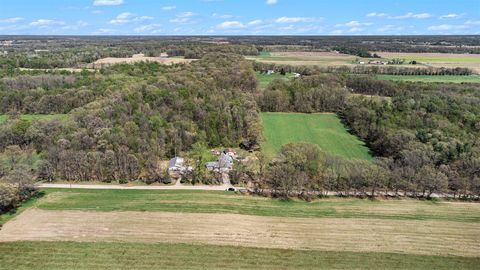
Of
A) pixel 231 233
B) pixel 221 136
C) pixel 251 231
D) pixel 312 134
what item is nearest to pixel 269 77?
pixel 312 134

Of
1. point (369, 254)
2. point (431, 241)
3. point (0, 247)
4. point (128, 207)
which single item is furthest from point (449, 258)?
point (0, 247)

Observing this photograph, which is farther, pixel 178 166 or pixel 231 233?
pixel 178 166

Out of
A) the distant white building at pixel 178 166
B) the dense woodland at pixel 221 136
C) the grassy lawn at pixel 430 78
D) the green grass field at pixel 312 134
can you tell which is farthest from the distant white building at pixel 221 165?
the grassy lawn at pixel 430 78

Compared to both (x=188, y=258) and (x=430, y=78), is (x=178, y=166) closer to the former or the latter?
(x=188, y=258)

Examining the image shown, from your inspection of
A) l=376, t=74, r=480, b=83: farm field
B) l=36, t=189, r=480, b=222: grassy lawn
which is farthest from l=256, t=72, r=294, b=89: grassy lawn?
l=36, t=189, r=480, b=222: grassy lawn

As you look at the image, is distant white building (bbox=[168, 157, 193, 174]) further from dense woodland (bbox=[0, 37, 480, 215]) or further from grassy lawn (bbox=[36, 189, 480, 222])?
grassy lawn (bbox=[36, 189, 480, 222])

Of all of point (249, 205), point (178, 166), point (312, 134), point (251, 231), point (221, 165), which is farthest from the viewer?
point (312, 134)
